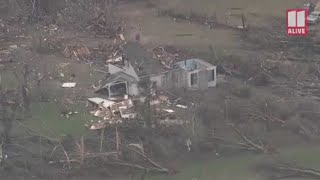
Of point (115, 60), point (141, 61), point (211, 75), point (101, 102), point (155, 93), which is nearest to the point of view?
point (101, 102)

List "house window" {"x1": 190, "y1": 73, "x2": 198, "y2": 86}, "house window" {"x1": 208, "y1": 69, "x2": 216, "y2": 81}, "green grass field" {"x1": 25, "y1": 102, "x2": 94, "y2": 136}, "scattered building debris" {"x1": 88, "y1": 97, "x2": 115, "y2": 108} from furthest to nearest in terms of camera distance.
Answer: "house window" {"x1": 208, "y1": 69, "x2": 216, "y2": 81} < "house window" {"x1": 190, "y1": 73, "x2": 198, "y2": 86} < "scattered building debris" {"x1": 88, "y1": 97, "x2": 115, "y2": 108} < "green grass field" {"x1": 25, "y1": 102, "x2": 94, "y2": 136}

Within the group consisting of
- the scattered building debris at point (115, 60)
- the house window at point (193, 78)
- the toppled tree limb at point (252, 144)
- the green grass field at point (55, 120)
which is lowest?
the toppled tree limb at point (252, 144)

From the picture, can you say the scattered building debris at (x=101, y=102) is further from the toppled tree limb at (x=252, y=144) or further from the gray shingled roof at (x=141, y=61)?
the toppled tree limb at (x=252, y=144)

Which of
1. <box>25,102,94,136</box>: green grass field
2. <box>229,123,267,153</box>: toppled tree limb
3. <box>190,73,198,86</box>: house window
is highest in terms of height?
<box>190,73,198,86</box>: house window

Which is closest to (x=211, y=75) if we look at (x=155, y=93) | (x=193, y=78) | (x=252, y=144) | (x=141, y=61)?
(x=193, y=78)

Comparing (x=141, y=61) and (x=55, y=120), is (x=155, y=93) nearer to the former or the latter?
(x=141, y=61)

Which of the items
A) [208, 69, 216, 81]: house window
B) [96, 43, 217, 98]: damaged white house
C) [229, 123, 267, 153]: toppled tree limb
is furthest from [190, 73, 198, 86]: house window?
[229, 123, 267, 153]: toppled tree limb

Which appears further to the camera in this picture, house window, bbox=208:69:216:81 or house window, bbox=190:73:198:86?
house window, bbox=208:69:216:81

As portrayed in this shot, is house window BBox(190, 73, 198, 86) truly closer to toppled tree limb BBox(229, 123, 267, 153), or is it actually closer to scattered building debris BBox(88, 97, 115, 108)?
scattered building debris BBox(88, 97, 115, 108)

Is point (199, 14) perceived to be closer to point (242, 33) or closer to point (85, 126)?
point (242, 33)

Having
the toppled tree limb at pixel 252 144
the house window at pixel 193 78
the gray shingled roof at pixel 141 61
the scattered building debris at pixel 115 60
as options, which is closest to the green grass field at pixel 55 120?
the gray shingled roof at pixel 141 61

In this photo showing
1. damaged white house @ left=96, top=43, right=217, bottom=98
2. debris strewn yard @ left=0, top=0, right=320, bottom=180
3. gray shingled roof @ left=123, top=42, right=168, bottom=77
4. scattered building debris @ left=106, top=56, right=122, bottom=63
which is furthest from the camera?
scattered building debris @ left=106, top=56, right=122, bottom=63
